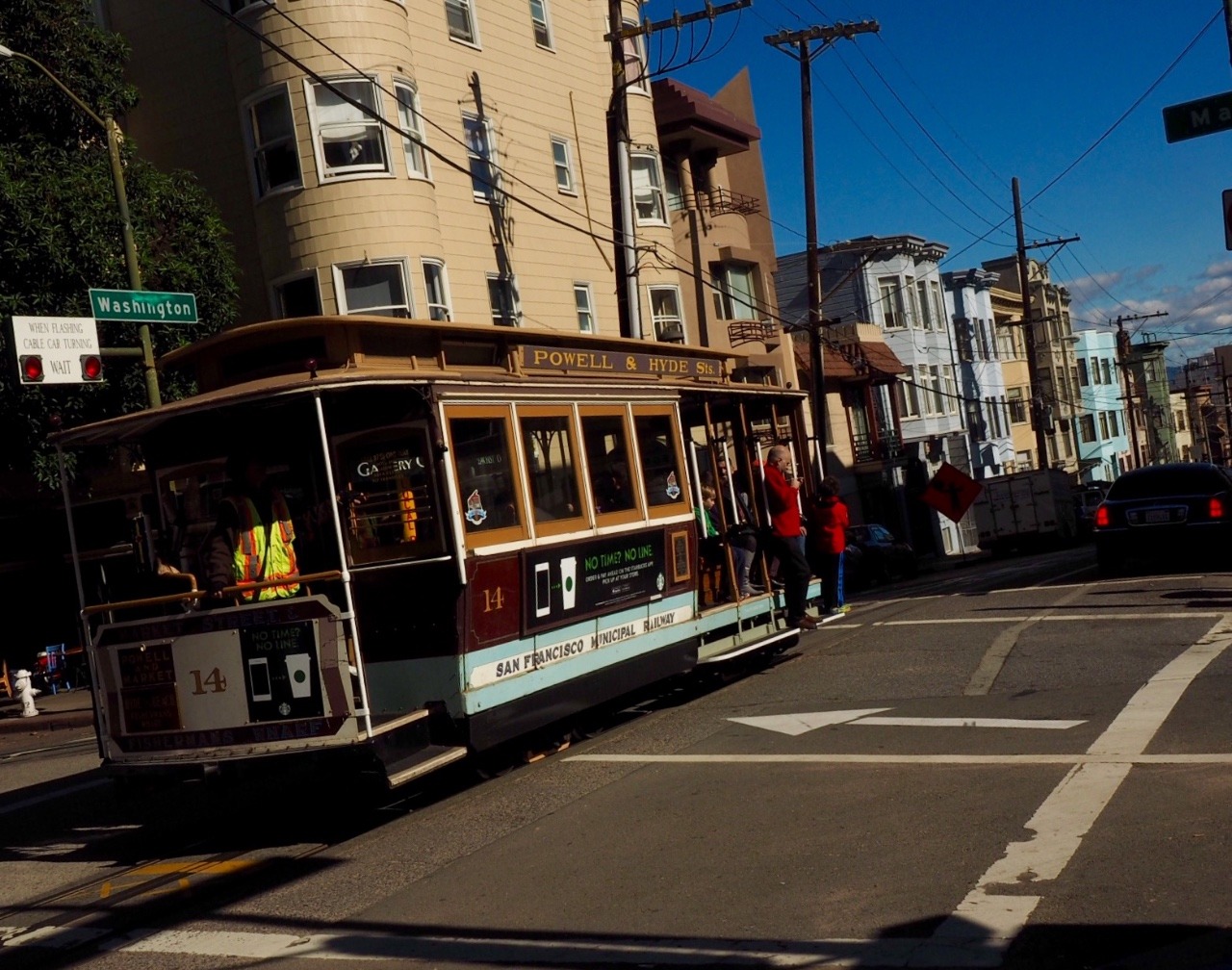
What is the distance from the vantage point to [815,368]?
3036cm

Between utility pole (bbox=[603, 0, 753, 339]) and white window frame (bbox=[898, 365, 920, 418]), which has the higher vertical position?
utility pole (bbox=[603, 0, 753, 339])

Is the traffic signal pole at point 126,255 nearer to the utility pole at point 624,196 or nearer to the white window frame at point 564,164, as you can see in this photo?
the utility pole at point 624,196

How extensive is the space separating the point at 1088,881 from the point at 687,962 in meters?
1.80

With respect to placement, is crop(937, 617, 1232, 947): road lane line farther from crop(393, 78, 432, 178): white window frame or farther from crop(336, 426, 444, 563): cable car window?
crop(393, 78, 432, 178): white window frame

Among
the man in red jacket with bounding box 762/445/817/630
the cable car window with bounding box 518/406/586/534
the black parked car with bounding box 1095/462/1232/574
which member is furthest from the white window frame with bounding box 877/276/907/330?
the cable car window with bounding box 518/406/586/534

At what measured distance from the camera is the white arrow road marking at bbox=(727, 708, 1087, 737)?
373 inches

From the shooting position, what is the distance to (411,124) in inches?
949

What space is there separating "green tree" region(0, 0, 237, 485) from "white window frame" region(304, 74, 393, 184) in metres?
2.11

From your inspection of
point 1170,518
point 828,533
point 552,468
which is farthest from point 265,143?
point 552,468

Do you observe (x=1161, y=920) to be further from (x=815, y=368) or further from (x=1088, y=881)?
(x=815, y=368)

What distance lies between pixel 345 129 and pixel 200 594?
15986mm

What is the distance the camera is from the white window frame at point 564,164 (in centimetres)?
2836

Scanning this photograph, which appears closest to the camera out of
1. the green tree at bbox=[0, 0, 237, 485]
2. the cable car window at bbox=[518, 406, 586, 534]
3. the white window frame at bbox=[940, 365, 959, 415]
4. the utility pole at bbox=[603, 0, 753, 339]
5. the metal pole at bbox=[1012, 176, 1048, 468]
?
the cable car window at bbox=[518, 406, 586, 534]

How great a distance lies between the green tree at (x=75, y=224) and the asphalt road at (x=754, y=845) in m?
8.87
